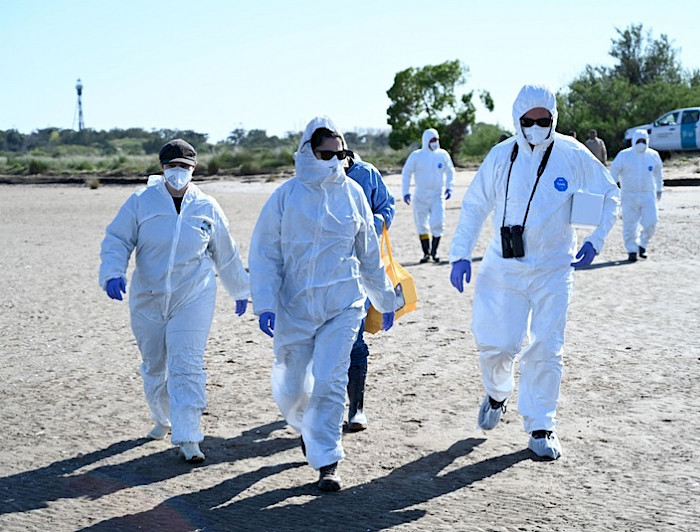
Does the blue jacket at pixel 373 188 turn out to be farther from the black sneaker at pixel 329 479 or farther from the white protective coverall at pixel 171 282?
the black sneaker at pixel 329 479

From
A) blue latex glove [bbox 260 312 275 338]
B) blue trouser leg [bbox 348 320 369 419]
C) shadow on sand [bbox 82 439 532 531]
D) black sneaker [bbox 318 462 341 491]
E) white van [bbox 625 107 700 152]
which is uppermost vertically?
white van [bbox 625 107 700 152]

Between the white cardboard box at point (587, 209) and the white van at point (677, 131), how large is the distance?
93.2 feet

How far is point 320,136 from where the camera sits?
5707 mm

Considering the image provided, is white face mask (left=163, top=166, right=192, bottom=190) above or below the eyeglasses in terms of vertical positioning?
below

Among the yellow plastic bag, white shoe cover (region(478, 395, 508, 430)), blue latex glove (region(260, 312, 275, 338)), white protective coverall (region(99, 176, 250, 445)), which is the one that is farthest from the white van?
blue latex glove (region(260, 312, 275, 338))

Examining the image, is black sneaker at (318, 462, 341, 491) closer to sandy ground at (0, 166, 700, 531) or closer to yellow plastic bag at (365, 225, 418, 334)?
sandy ground at (0, 166, 700, 531)

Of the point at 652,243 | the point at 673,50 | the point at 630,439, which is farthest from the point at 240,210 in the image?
the point at 673,50

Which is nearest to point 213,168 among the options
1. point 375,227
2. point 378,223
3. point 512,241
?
point 378,223

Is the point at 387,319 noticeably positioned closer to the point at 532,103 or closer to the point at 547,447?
the point at 547,447

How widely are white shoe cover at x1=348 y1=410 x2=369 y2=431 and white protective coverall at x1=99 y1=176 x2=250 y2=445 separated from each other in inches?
40.0

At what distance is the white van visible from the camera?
33.5 metres

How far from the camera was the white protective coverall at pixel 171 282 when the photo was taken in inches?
241

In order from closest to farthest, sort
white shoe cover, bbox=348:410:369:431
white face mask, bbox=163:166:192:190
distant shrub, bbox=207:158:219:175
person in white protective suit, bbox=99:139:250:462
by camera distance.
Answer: person in white protective suit, bbox=99:139:250:462 → white face mask, bbox=163:166:192:190 → white shoe cover, bbox=348:410:369:431 → distant shrub, bbox=207:158:219:175

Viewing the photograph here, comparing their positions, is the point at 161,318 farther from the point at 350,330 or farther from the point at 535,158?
the point at 535,158
